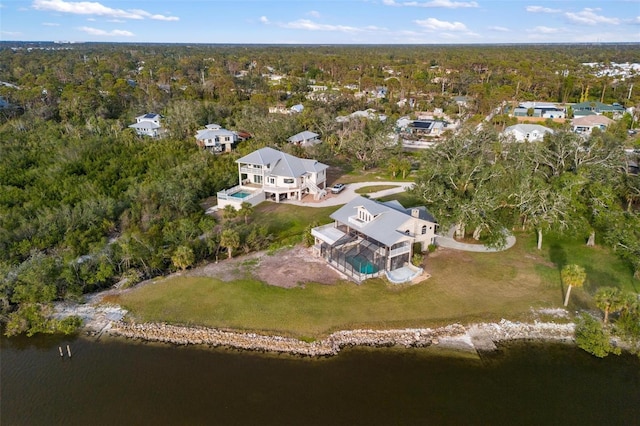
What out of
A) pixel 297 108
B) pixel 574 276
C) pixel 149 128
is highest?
pixel 297 108

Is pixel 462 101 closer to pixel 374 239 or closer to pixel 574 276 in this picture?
pixel 374 239

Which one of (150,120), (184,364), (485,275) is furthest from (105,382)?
(150,120)

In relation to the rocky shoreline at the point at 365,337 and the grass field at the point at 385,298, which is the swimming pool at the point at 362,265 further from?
the rocky shoreline at the point at 365,337

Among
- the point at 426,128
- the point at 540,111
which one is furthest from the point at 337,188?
the point at 540,111

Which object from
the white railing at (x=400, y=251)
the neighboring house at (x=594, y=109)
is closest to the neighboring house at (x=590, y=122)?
the neighboring house at (x=594, y=109)

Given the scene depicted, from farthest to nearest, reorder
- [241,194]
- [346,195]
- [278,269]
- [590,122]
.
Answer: [590,122] < [346,195] < [241,194] < [278,269]

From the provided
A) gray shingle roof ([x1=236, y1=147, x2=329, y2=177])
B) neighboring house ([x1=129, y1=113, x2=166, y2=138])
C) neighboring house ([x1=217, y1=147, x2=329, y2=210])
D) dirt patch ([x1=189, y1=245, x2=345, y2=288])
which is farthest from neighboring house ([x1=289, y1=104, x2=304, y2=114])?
dirt patch ([x1=189, y1=245, x2=345, y2=288])

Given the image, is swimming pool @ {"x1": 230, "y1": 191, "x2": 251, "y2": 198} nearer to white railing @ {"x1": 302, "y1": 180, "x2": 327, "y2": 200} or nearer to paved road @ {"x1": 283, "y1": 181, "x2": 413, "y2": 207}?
paved road @ {"x1": 283, "y1": 181, "x2": 413, "y2": 207}
